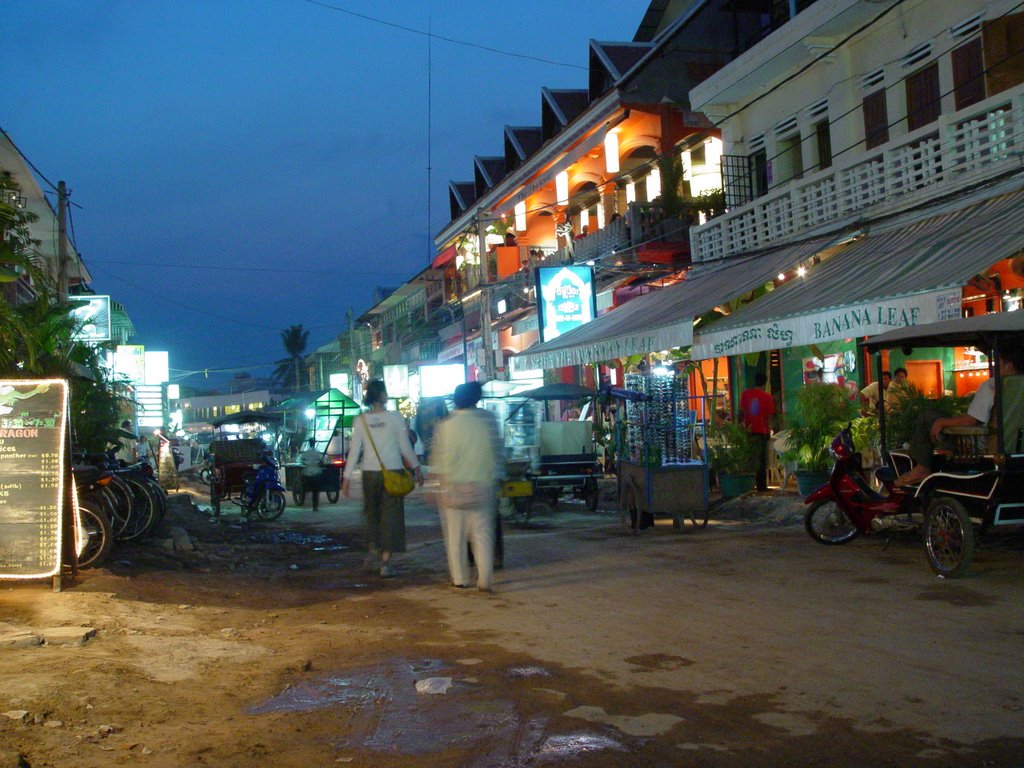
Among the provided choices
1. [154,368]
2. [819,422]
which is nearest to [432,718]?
[819,422]

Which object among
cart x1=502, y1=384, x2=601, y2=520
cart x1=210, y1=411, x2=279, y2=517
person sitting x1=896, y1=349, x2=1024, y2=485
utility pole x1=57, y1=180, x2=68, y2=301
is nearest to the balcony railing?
person sitting x1=896, y1=349, x2=1024, y2=485

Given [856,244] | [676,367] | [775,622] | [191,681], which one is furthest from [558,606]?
[676,367]

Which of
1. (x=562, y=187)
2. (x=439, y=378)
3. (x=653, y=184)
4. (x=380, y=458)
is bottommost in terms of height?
(x=380, y=458)

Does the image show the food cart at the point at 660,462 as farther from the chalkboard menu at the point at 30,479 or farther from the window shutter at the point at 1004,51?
the chalkboard menu at the point at 30,479

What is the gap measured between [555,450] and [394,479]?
27.9 ft

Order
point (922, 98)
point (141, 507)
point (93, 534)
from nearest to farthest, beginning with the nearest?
1. point (93, 534)
2. point (141, 507)
3. point (922, 98)

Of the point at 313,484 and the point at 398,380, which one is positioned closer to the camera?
the point at 313,484

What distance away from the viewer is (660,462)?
13742 mm

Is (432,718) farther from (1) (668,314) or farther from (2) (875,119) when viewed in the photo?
(2) (875,119)

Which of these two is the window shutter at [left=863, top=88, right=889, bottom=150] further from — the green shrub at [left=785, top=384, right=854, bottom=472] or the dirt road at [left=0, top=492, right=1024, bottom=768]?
the dirt road at [left=0, top=492, right=1024, bottom=768]

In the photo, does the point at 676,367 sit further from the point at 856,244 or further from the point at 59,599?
the point at 59,599

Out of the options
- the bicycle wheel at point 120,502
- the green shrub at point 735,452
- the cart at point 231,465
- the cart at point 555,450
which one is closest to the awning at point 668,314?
the cart at point 555,450

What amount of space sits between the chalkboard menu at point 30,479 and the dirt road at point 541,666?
0.34m

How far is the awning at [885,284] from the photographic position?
11000 millimetres
